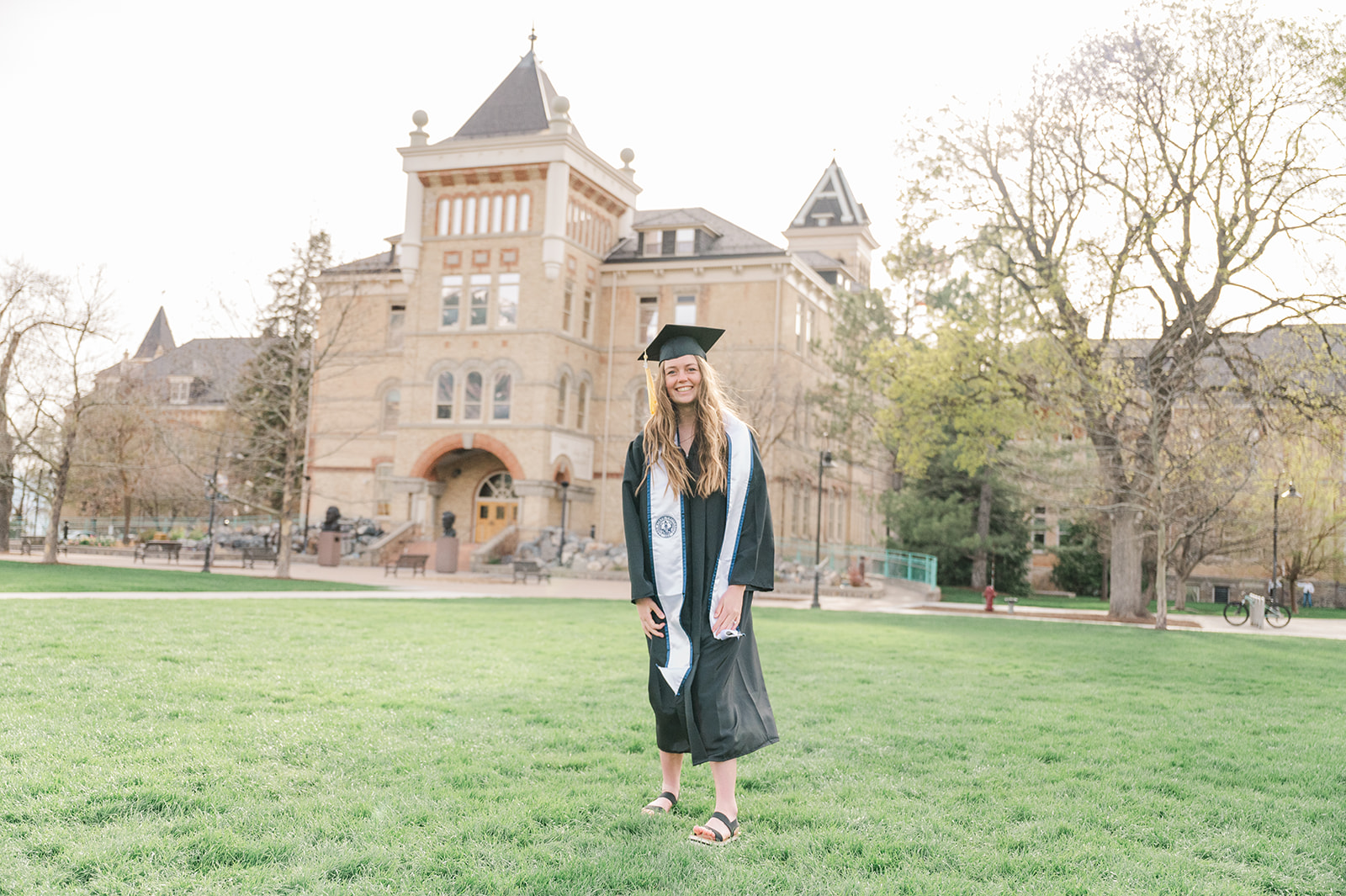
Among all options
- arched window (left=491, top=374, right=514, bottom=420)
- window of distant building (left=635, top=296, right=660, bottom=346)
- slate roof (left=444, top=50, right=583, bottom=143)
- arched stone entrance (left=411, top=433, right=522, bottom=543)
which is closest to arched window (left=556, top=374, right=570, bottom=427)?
arched window (left=491, top=374, right=514, bottom=420)

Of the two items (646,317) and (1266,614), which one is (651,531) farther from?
(646,317)

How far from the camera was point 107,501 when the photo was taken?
56.3m

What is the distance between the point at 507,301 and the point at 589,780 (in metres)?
37.7

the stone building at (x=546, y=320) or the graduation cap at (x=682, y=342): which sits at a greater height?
the stone building at (x=546, y=320)

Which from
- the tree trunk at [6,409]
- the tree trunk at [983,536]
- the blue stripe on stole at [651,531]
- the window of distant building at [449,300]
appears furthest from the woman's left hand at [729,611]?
the window of distant building at [449,300]

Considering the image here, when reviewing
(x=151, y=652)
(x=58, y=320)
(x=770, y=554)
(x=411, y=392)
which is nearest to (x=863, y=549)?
(x=411, y=392)

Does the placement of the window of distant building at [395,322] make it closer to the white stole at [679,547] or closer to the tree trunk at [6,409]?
the tree trunk at [6,409]

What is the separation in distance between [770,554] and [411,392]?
3974cm

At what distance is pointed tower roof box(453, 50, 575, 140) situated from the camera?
42.8 m

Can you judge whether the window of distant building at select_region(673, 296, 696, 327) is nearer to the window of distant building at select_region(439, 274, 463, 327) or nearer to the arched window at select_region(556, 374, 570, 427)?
the arched window at select_region(556, 374, 570, 427)

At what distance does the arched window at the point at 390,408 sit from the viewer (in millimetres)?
48094

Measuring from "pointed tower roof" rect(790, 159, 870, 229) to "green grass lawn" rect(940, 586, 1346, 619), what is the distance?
28.7m

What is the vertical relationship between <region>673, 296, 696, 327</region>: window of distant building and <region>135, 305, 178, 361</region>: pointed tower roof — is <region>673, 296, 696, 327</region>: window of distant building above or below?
below

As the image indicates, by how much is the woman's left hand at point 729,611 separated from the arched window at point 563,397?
124 feet
